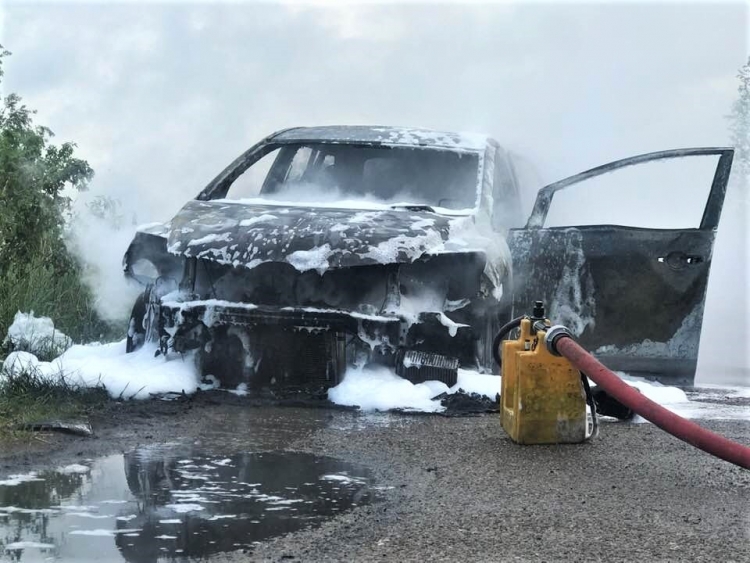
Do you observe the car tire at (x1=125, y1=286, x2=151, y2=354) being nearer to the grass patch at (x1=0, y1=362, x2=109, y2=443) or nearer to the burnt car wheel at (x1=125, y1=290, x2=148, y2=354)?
the burnt car wheel at (x1=125, y1=290, x2=148, y2=354)

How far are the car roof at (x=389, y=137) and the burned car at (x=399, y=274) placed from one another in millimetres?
23

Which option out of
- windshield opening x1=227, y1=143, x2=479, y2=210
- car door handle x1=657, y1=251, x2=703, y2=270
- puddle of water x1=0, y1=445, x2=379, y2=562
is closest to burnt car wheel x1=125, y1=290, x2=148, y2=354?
windshield opening x1=227, y1=143, x2=479, y2=210

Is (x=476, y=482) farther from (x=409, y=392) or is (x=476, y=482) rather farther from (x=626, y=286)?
(x=626, y=286)

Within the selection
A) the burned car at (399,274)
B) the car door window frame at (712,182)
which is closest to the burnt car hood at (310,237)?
the burned car at (399,274)

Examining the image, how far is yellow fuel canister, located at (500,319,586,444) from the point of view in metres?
4.68

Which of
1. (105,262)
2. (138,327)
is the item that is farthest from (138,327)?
(105,262)

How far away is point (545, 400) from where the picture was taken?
470 centimetres

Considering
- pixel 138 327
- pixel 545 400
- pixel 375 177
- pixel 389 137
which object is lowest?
pixel 545 400

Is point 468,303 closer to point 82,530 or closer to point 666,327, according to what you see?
point 666,327

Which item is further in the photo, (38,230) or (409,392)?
(38,230)

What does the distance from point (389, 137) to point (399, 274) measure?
1786mm

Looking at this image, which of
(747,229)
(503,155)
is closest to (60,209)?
(503,155)

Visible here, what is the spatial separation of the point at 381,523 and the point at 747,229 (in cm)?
1057

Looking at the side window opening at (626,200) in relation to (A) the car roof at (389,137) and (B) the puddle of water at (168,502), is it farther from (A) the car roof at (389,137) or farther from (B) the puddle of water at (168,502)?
(B) the puddle of water at (168,502)
